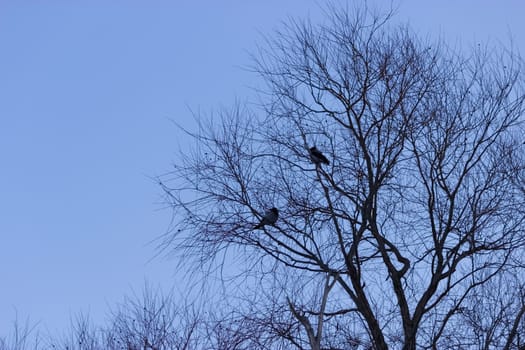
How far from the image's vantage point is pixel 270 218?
332 inches

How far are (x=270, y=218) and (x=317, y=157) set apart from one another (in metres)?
0.76

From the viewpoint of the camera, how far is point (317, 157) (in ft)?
28.3

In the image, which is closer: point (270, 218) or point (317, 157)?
point (270, 218)

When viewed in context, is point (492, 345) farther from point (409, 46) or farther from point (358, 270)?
point (409, 46)

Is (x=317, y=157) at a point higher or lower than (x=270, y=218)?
higher

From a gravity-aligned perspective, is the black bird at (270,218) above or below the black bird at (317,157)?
below

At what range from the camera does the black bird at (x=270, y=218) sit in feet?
27.7

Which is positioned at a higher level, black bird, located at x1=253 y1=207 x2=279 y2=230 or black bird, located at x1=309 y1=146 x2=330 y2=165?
black bird, located at x1=309 y1=146 x2=330 y2=165

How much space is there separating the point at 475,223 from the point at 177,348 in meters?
3.62

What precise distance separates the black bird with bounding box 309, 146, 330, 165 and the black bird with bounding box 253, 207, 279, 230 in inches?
25.0

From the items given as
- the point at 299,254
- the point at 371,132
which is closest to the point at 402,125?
the point at 371,132

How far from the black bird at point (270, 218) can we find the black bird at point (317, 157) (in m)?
0.64

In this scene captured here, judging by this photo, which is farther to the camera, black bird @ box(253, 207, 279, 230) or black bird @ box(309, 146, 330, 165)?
black bird @ box(309, 146, 330, 165)

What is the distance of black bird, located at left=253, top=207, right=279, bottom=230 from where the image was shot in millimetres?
8430
